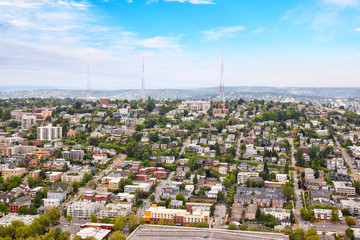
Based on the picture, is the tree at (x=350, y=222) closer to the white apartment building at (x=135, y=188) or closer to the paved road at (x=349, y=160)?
the paved road at (x=349, y=160)

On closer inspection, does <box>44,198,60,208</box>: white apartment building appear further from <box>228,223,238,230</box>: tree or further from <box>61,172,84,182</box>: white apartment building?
<box>228,223,238,230</box>: tree

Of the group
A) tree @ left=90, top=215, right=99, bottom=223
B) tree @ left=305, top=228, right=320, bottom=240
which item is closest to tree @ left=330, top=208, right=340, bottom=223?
tree @ left=305, top=228, right=320, bottom=240

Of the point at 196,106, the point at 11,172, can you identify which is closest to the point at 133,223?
the point at 11,172

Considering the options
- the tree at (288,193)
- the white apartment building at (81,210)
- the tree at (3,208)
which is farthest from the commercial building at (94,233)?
the tree at (288,193)

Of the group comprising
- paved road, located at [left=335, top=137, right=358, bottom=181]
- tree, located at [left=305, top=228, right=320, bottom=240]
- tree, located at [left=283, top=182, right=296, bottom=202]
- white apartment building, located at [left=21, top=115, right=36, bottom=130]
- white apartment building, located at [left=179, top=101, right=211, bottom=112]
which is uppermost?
white apartment building, located at [left=179, top=101, right=211, bottom=112]

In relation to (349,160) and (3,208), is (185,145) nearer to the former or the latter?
(349,160)

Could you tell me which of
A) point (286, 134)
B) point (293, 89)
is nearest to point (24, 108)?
point (286, 134)
